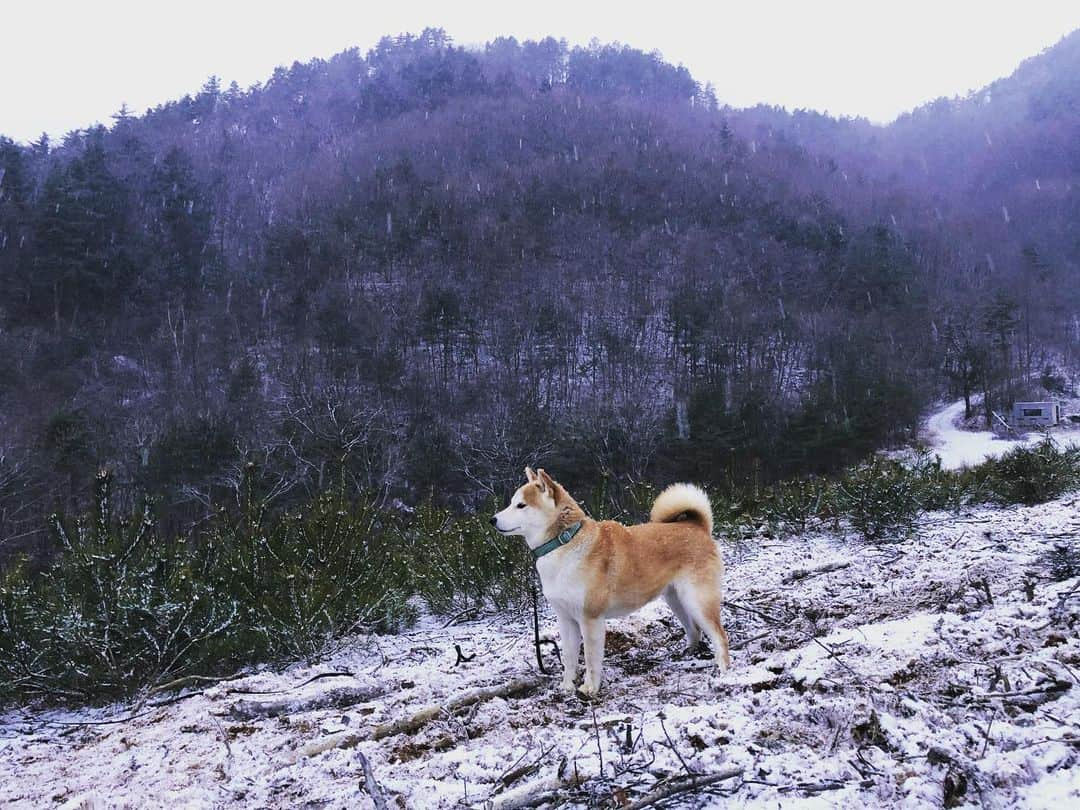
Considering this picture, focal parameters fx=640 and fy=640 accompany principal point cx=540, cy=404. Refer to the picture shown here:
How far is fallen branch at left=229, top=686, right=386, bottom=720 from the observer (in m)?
4.08

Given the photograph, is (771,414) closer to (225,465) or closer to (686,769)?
(225,465)

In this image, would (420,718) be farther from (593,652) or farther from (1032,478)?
(1032,478)

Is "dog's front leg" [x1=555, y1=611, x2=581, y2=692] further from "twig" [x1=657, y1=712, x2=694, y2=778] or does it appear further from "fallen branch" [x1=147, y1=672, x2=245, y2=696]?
"fallen branch" [x1=147, y1=672, x2=245, y2=696]

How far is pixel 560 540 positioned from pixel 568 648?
0.67m

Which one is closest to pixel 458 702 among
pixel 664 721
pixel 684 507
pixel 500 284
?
pixel 664 721

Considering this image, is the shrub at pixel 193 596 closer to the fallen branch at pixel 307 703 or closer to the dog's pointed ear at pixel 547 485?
the fallen branch at pixel 307 703

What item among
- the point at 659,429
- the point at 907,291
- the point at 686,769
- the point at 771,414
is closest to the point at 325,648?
the point at 686,769

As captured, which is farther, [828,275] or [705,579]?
[828,275]

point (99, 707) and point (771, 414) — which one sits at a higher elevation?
point (99, 707)

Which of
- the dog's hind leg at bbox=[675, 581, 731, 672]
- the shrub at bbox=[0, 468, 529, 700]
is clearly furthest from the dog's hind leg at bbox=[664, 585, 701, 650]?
the shrub at bbox=[0, 468, 529, 700]

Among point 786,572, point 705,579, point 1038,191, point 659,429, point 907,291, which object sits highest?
point 1038,191

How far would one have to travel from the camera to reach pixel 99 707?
530 cm

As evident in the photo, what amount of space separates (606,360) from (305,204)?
49.2 m

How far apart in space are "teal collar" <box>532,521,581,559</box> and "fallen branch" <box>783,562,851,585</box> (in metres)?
3.72
